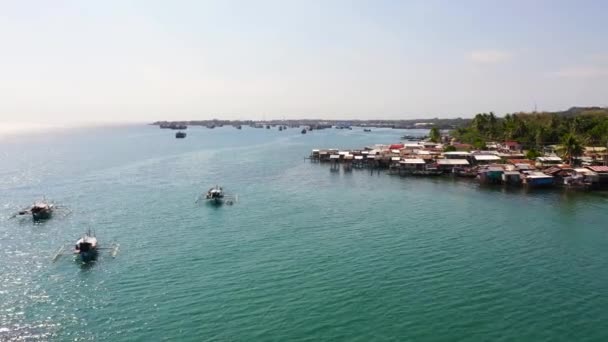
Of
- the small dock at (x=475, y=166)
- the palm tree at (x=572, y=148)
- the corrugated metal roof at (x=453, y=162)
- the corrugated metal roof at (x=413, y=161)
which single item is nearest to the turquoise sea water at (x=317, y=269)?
the small dock at (x=475, y=166)

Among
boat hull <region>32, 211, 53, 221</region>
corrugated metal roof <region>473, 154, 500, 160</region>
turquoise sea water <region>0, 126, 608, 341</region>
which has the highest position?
corrugated metal roof <region>473, 154, 500, 160</region>

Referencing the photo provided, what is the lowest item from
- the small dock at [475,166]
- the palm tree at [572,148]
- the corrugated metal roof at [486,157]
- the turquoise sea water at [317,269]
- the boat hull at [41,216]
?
the turquoise sea water at [317,269]

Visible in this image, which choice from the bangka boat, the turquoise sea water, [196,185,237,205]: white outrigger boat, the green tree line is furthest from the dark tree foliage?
the bangka boat

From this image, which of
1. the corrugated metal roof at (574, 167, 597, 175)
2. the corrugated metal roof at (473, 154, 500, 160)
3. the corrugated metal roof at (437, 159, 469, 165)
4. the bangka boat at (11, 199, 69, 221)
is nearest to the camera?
the bangka boat at (11, 199, 69, 221)

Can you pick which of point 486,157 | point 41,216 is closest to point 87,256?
point 41,216

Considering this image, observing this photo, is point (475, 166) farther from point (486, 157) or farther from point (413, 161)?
point (413, 161)

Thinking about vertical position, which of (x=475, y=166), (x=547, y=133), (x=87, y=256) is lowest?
(x=87, y=256)

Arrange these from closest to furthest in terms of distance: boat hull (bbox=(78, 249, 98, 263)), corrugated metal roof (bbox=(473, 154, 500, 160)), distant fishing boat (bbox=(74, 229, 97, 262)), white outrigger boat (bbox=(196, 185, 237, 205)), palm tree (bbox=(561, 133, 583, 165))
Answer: boat hull (bbox=(78, 249, 98, 263))
distant fishing boat (bbox=(74, 229, 97, 262))
white outrigger boat (bbox=(196, 185, 237, 205))
palm tree (bbox=(561, 133, 583, 165))
corrugated metal roof (bbox=(473, 154, 500, 160))

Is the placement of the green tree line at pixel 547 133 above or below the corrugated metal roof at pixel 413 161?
above

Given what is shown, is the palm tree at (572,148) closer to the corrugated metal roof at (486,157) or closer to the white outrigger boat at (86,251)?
A: the corrugated metal roof at (486,157)

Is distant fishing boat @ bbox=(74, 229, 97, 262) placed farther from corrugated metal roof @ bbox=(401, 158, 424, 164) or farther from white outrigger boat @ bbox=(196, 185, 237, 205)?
corrugated metal roof @ bbox=(401, 158, 424, 164)
